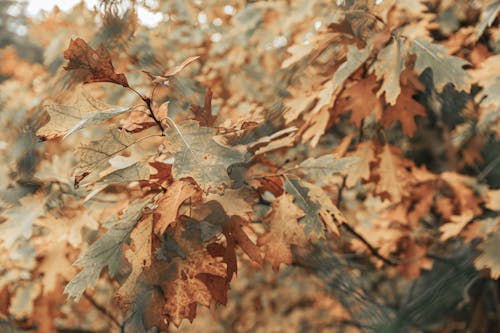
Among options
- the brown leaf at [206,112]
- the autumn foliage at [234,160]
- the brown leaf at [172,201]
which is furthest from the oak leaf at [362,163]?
the brown leaf at [172,201]

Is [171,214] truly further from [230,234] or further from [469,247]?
[469,247]

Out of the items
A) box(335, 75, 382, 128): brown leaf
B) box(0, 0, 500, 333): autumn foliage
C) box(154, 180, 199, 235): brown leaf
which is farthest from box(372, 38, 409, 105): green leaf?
box(154, 180, 199, 235): brown leaf

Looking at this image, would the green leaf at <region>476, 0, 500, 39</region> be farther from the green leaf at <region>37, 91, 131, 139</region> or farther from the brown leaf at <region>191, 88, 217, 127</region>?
the green leaf at <region>37, 91, 131, 139</region>

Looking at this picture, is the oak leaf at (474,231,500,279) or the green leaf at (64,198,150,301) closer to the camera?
the green leaf at (64,198,150,301)

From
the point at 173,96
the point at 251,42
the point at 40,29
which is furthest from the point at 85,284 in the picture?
the point at 40,29

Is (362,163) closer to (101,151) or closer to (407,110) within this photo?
(407,110)

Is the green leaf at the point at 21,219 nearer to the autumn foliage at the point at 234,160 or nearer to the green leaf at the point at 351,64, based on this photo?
the autumn foliage at the point at 234,160

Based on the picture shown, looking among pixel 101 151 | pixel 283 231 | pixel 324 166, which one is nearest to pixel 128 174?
pixel 101 151
